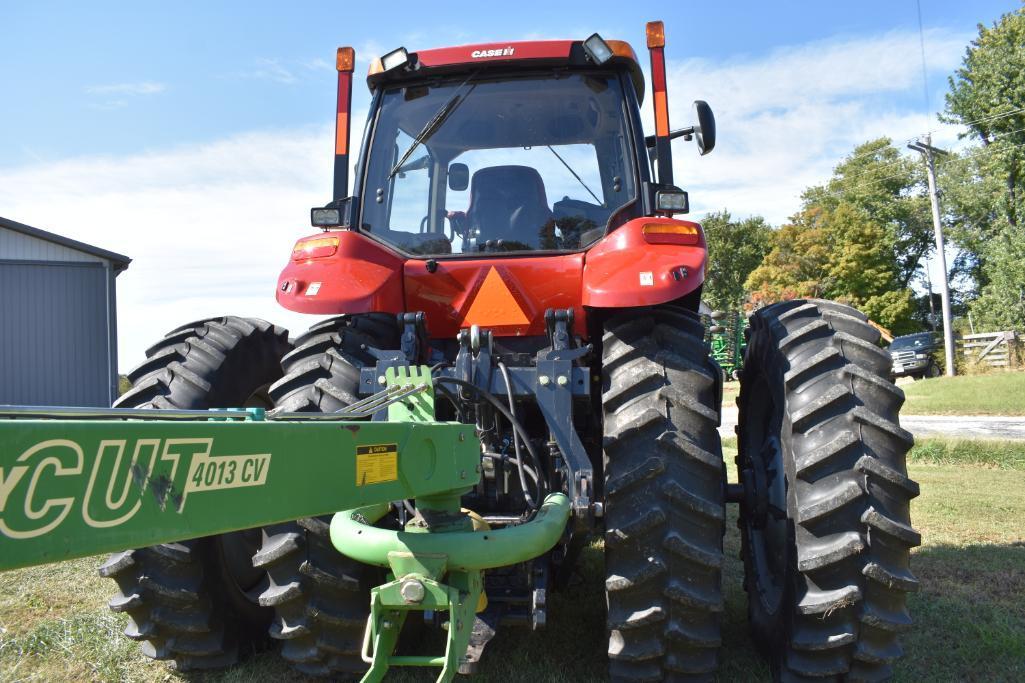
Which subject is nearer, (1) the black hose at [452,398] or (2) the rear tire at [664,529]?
(2) the rear tire at [664,529]

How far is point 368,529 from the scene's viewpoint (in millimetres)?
2512

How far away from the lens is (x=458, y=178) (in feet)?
14.0

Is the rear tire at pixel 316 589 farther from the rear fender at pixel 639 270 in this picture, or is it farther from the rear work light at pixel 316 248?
the rear fender at pixel 639 270

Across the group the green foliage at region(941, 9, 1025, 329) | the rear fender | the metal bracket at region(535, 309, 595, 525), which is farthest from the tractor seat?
the green foliage at region(941, 9, 1025, 329)

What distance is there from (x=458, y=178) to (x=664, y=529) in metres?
2.24

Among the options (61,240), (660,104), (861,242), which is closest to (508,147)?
(660,104)

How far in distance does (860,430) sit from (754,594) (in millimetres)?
1178

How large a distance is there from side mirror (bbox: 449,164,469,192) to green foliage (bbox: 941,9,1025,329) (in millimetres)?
30436

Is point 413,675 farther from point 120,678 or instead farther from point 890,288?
point 890,288

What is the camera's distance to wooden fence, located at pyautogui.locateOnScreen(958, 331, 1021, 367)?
25125 millimetres

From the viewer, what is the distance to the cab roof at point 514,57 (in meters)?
3.84

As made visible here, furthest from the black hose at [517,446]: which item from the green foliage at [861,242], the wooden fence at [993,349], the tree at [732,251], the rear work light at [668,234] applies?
the tree at [732,251]

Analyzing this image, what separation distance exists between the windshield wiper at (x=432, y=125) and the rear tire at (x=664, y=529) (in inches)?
69.2

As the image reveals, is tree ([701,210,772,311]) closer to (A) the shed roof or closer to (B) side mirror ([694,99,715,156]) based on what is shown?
(A) the shed roof
